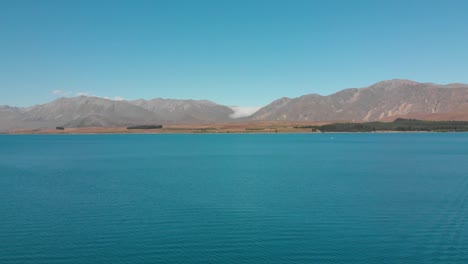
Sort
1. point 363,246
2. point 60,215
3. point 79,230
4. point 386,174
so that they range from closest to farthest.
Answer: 1. point 363,246
2. point 79,230
3. point 60,215
4. point 386,174

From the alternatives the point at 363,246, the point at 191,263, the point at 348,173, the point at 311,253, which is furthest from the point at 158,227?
the point at 348,173

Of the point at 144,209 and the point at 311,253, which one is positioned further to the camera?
the point at 144,209

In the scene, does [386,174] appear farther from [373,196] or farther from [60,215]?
[60,215]

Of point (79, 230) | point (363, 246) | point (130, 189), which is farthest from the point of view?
point (130, 189)

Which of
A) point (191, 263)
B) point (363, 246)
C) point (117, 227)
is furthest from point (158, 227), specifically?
point (363, 246)

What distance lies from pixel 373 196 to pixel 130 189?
869 inches

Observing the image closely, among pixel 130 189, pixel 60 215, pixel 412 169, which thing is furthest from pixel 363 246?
pixel 412 169

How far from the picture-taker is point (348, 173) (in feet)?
184

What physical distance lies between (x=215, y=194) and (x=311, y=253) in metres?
17.9

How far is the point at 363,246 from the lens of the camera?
2406 centimetres

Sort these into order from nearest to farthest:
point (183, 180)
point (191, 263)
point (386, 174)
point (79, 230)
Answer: point (191, 263) → point (79, 230) → point (183, 180) → point (386, 174)

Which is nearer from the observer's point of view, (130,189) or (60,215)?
(60,215)

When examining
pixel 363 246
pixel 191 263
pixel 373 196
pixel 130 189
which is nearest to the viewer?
pixel 191 263

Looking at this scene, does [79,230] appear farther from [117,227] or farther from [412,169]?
[412,169]
